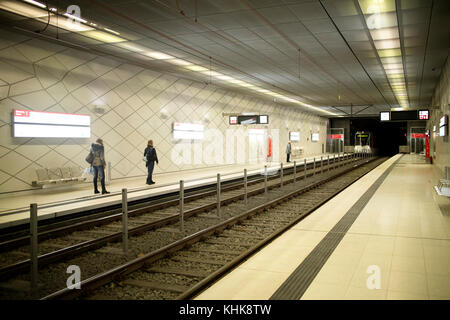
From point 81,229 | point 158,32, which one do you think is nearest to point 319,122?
point 158,32

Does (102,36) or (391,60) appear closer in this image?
(102,36)

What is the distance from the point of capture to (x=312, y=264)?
201 inches

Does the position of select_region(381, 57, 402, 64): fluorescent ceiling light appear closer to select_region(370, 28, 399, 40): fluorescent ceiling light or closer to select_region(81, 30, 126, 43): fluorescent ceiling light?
select_region(370, 28, 399, 40): fluorescent ceiling light

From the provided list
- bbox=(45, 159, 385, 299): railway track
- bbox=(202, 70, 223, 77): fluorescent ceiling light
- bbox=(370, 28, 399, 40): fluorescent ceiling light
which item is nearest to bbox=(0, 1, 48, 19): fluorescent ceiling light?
bbox=(45, 159, 385, 299): railway track

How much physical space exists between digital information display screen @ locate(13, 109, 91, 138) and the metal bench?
104 cm

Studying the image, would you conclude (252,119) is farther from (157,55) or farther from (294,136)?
(294,136)

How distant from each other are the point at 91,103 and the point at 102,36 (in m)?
2.80

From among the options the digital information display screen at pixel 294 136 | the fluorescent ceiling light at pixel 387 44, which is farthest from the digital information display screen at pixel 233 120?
the digital information display screen at pixel 294 136

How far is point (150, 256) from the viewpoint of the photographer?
5.56 meters

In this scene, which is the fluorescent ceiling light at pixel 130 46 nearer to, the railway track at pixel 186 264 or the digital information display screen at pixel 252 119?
the railway track at pixel 186 264

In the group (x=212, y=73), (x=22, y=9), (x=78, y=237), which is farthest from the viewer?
(x=212, y=73)

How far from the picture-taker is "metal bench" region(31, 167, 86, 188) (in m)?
11.0

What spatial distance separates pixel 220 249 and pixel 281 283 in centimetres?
209

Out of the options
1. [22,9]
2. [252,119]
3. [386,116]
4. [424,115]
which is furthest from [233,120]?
[22,9]
